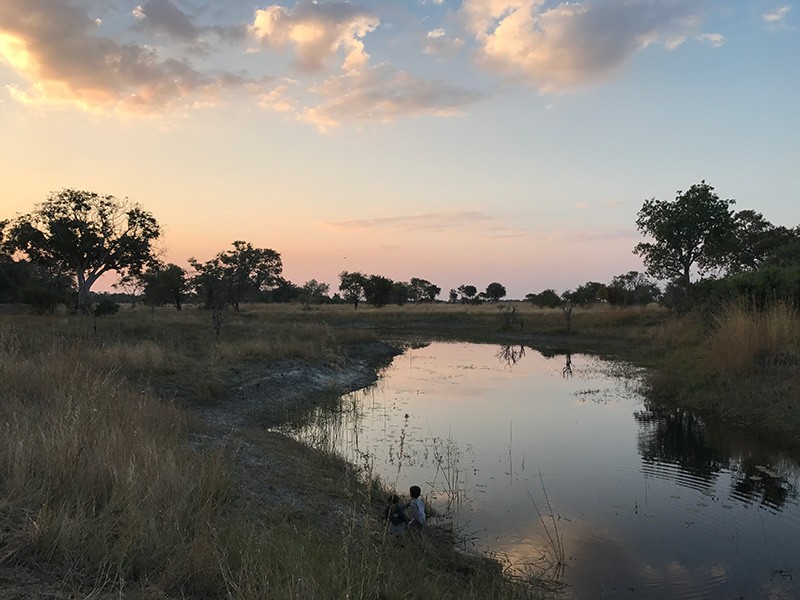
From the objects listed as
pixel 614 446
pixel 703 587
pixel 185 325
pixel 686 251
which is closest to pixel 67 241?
pixel 185 325

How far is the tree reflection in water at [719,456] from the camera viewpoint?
8.48 m

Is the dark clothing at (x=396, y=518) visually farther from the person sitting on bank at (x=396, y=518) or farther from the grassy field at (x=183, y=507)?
the grassy field at (x=183, y=507)

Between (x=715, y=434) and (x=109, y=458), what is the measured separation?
41.2 feet

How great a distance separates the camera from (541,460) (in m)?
10.2

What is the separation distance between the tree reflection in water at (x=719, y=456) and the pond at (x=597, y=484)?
0.12 ft

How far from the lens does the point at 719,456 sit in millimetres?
10367

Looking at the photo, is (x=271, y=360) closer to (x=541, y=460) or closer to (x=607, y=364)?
(x=541, y=460)

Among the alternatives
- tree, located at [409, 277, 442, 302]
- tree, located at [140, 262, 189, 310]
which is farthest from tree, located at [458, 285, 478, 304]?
tree, located at [140, 262, 189, 310]

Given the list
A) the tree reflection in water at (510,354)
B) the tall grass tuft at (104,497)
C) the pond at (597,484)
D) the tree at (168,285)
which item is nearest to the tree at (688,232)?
the tree reflection in water at (510,354)

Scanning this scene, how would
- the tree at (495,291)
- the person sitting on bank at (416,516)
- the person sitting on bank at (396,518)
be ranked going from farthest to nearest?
the tree at (495,291)
the person sitting on bank at (416,516)
the person sitting on bank at (396,518)

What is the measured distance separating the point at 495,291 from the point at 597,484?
12404 centimetres

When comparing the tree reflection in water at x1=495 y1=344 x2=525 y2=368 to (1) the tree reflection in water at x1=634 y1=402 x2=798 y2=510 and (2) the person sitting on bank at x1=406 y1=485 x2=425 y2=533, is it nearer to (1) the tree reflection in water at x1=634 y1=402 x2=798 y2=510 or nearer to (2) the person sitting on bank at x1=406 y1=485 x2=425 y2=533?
(1) the tree reflection in water at x1=634 y1=402 x2=798 y2=510

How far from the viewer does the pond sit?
6027mm

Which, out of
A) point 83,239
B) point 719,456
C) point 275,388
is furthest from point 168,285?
point 719,456
